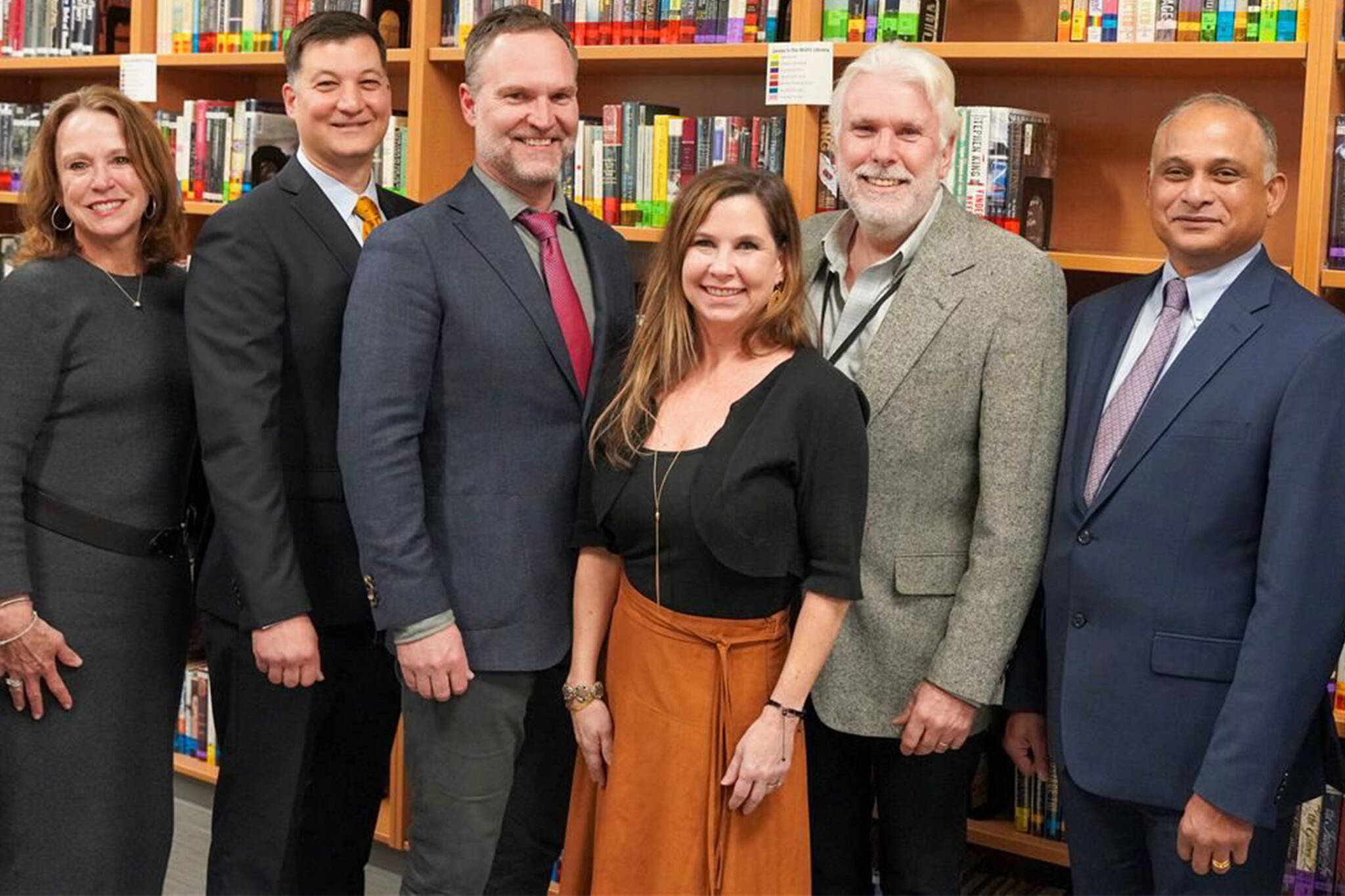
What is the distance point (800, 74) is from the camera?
117 inches

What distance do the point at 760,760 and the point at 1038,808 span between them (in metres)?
1.10

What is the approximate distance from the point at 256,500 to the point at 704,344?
29.9 inches

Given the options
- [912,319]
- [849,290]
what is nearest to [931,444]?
[912,319]

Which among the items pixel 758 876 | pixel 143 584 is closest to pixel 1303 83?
pixel 758 876

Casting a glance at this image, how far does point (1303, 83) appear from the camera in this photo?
9.37ft

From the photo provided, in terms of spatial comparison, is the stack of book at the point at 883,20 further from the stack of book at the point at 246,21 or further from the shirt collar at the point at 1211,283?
the stack of book at the point at 246,21

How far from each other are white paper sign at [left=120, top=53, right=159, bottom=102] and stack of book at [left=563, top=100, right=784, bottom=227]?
4.49 feet

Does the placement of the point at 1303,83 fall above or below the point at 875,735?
above

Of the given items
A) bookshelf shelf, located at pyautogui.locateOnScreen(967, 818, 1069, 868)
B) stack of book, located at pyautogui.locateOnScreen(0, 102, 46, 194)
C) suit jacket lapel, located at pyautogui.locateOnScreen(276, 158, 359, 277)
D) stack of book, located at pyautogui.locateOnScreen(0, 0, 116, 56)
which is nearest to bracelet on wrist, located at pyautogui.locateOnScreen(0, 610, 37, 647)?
suit jacket lapel, located at pyautogui.locateOnScreen(276, 158, 359, 277)

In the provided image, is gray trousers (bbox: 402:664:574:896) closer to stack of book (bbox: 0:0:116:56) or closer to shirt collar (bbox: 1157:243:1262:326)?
shirt collar (bbox: 1157:243:1262:326)

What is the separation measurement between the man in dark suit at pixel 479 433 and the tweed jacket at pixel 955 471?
47cm

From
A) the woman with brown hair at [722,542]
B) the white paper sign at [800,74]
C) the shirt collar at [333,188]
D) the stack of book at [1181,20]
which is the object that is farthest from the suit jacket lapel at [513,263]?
the stack of book at [1181,20]

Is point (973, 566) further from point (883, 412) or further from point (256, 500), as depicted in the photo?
point (256, 500)

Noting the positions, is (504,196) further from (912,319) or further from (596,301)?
(912,319)
